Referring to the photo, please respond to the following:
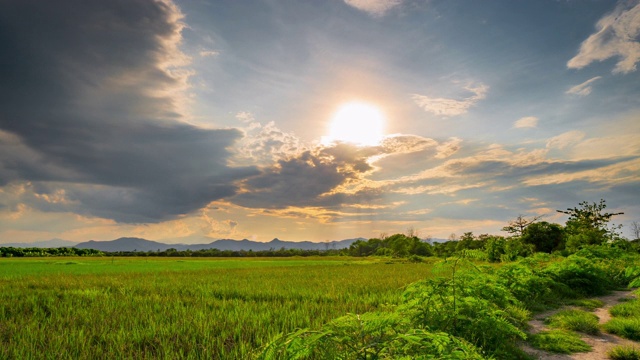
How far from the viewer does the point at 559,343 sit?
601cm

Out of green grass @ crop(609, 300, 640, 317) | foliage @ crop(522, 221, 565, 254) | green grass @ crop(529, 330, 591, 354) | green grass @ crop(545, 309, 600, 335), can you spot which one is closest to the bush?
green grass @ crop(529, 330, 591, 354)

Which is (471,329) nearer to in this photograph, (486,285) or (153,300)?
(486,285)

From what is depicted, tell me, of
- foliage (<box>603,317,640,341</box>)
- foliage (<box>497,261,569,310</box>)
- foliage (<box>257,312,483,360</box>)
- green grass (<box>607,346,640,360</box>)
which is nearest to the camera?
foliage (<box>257,312,483,360</box>)

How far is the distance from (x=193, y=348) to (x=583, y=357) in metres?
6.19

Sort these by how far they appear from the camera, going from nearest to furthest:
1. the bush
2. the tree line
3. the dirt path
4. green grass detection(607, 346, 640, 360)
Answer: the bush < green grass detection(607, 346, 640, 360) < the dirt path < the tree line

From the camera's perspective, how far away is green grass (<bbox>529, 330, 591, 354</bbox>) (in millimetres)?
5855

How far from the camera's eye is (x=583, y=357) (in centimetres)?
556

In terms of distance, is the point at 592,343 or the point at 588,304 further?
the point at 588,304

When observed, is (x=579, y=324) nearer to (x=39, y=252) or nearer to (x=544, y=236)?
(x=544, y=236)

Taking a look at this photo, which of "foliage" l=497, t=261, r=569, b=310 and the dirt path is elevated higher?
"foliage" l=497, t=261, r=569, b=310

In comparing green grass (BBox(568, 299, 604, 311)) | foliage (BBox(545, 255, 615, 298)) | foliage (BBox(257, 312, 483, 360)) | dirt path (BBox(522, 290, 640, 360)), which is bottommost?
green grass (BBox(568, 299, 604, 311))

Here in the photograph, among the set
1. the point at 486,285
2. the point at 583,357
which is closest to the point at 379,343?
the point at 486,285

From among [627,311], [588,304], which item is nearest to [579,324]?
[627,311]

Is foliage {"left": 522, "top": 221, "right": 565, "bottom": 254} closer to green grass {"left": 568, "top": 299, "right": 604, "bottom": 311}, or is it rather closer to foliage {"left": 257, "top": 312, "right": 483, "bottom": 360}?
green grass {"left": 568, "top": 299, "right": 604, "bottom": 311}
